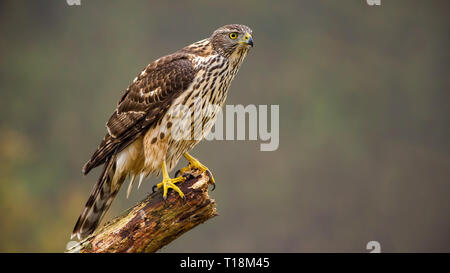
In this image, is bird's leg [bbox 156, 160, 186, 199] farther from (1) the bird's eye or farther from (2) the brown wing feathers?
(1) the bird's eye

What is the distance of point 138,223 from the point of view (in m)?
3.14

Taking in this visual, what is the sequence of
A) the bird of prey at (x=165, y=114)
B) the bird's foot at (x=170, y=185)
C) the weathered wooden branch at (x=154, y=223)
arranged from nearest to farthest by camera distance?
the weathered wooden branch at (x=154, y=223) → the bird's foot at (x=170, y=185) → the bird of prey at (x=165, y=114)

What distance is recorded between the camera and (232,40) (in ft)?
12.1

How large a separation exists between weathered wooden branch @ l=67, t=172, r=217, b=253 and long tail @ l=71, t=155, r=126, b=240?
17.8 inches

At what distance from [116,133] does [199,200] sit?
900 mm

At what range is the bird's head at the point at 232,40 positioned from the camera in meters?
3.67

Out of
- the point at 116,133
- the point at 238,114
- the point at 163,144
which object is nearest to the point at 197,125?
the point at 163,144

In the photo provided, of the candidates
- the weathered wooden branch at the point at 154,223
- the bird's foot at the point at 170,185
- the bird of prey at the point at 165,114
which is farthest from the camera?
the bird of prey at the point at 165,114

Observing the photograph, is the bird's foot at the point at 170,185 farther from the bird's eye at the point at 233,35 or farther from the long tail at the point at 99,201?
the bird's eye at the point at 233,35

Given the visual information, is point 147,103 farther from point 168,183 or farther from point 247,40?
point 247,40

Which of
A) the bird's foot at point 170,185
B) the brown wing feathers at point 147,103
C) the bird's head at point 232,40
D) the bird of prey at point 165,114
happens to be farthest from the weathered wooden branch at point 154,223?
the bird's head at point 232,40

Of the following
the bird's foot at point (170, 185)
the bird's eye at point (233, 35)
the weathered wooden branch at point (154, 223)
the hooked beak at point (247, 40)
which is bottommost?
the weathered wooden branch at point (154, 223)

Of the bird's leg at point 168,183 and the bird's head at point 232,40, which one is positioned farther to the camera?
the bird's head at point 232,40

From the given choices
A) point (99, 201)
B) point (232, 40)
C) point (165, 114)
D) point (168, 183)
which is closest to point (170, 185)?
point (168, 183)
